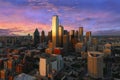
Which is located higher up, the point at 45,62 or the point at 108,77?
the point at 45,62

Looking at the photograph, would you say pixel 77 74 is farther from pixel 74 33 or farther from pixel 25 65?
pixel 74 33

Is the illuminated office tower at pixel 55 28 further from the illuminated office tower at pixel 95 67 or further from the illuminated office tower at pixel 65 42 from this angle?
the illuminated office tower at pixel 95 67

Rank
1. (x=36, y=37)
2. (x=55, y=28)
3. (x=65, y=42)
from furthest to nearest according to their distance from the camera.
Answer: (x=36, y=37), (x=55, y=28), (x=65, y=42)

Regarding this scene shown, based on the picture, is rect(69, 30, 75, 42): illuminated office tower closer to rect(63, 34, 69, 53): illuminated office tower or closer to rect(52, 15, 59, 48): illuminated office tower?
rect(63, 34, 69, 53): illuminated office tower

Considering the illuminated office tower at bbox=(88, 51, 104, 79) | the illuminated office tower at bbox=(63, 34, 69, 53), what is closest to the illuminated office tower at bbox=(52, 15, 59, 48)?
the illuminated office tower at bbox=(63, 34, 69, 53)

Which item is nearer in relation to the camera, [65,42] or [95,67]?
[95,67]

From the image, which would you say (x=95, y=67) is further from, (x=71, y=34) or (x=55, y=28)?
(x=71, y=34)

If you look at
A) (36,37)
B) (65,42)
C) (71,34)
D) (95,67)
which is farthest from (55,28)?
(95,67)

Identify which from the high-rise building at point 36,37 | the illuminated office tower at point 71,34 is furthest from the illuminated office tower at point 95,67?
the high-rise building at point 36,37

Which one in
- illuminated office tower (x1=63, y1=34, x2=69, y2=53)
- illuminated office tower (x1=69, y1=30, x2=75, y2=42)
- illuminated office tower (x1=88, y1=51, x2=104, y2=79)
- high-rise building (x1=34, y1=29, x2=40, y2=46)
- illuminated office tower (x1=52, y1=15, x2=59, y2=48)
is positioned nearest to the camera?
illuminated office tower (x1=88, y1=51, x2=104, y2=79)

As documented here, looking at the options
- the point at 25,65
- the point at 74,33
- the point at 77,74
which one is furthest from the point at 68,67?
the point at 74,33

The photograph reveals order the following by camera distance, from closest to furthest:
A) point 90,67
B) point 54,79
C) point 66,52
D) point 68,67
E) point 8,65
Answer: point 54,79
point 90,67
point 8,65
point 68,67
point 66,52
